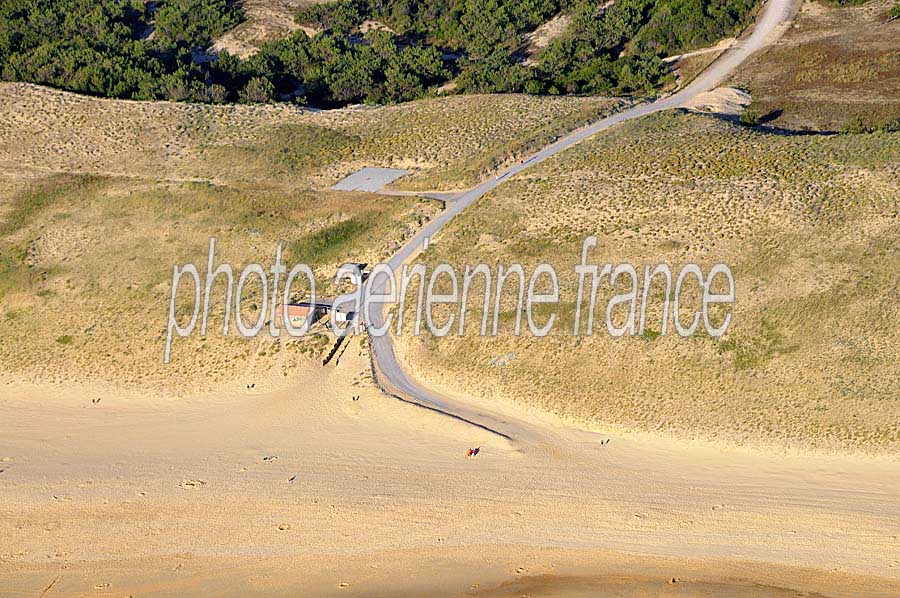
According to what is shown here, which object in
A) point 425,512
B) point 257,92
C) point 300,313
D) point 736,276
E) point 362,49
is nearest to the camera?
point 425,512

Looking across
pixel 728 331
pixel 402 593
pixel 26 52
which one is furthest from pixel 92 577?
pixel 26 52

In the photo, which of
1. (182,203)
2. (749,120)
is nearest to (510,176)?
(749,120)

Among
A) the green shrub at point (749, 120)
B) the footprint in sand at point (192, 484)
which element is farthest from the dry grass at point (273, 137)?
the footprint in sand at point (192, 484)

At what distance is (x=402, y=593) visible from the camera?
104 ft

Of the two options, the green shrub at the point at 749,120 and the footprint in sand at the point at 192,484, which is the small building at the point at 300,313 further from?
the green shrub at the point at 749,120

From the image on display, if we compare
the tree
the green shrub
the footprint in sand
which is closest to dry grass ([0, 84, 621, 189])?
the tree

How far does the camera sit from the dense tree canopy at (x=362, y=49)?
87.9 metres

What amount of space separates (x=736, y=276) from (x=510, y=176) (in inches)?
822

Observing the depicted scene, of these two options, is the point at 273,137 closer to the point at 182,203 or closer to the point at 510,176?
the point at 182,203

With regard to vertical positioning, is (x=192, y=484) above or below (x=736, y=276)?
below

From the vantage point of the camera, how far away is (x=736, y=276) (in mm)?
46062

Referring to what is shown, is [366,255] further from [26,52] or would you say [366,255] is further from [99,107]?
[26,52]

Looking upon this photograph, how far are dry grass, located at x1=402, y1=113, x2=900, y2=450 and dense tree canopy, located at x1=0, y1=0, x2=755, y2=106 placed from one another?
3016 centimetres

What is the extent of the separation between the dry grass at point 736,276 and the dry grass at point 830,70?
532 inches
